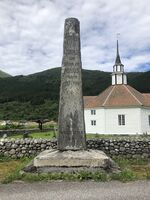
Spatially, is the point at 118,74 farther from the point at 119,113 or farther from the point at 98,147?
the point at 98,147

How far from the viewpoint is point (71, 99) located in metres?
11.3

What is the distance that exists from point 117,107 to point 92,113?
3.59 metres

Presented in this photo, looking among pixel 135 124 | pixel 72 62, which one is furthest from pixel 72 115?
pixel 135 124

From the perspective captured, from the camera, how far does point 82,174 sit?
9.92m

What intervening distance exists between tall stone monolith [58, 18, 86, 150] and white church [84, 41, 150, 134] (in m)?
31.8

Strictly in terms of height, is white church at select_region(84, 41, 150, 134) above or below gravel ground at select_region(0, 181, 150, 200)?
above

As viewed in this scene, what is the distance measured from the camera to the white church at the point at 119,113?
42.8 metres

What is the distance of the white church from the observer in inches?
1683

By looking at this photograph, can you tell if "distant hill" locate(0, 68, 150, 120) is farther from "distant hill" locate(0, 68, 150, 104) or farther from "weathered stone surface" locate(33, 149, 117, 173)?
"weathered stone surface" locate(33, 149, 117, 173)

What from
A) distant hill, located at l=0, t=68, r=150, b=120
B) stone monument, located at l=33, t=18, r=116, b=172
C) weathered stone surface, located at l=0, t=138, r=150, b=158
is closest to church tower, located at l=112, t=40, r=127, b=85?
distant hill, located at l=0, t=68, r=150, b=120

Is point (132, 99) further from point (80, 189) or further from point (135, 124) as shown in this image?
point (80, 189)

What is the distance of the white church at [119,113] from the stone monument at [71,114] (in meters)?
31.8

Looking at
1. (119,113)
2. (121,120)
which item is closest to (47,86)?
(119,113)

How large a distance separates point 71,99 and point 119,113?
32710mm
